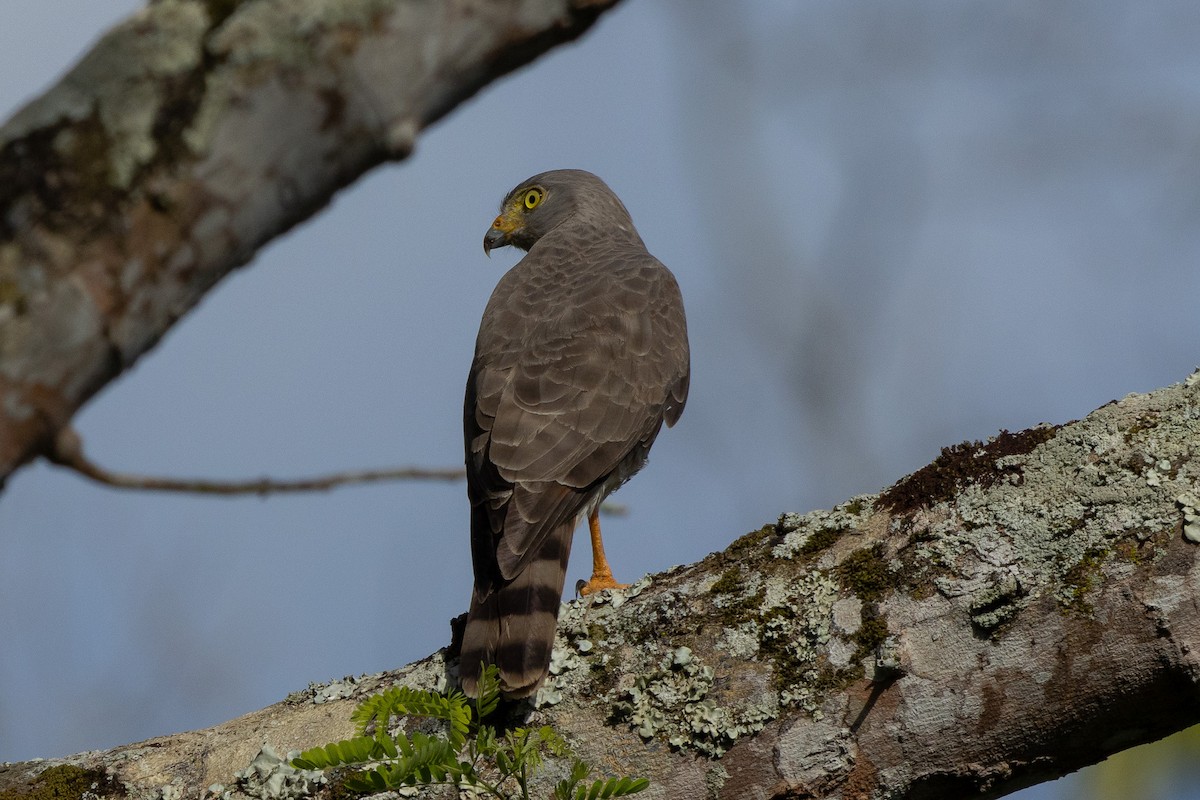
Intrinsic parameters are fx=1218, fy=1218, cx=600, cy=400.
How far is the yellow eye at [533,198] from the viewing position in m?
7.50

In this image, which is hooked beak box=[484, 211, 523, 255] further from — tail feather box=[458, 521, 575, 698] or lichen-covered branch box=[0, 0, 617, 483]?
lichen-covered branch box=[0, 0, 617, 483]

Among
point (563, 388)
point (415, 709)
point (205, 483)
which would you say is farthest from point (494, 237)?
point (205, 483)

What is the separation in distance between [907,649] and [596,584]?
2.39m

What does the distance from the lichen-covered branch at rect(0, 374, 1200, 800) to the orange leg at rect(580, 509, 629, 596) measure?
1588 millimetres

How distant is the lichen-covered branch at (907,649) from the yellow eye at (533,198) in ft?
14.5

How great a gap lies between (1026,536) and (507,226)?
5088 mm

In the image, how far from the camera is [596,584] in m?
5.11

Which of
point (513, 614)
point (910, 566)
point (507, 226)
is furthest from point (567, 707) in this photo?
point (507, 226)

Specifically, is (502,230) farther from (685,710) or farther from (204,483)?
(204,483)

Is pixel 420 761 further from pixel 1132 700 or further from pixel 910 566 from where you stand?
pixel 1132 700

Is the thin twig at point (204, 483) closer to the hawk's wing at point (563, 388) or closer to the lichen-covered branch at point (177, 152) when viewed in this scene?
the lichen-covered branch at point (177, 152)

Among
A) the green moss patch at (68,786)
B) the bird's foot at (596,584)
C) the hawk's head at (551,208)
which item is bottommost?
the green moss patch at (68,786)

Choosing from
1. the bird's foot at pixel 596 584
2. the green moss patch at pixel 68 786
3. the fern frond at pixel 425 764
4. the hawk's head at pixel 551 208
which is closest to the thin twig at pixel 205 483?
the fern frond at pixel 425 764

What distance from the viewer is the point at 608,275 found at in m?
5.77
